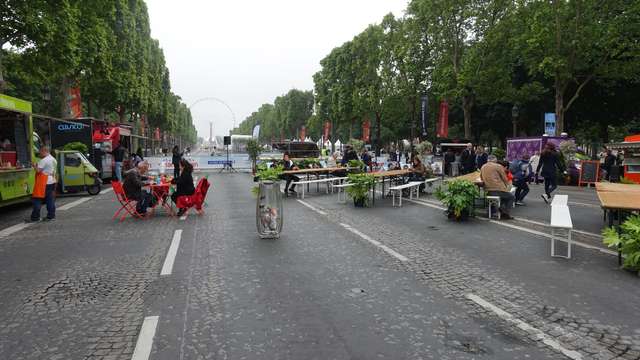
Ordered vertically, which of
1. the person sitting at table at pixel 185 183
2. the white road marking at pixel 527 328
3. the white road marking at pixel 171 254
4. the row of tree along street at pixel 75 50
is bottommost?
the white road marking at pixel 527 328

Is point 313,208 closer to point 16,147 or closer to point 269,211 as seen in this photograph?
point 269,211

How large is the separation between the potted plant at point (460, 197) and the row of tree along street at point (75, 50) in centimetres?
1506

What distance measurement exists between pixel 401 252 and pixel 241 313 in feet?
12.0

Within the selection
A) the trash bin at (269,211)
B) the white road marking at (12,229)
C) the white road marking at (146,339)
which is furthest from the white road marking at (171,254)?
the white road marking at (12,229)

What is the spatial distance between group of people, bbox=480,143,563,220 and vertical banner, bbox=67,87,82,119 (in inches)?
1045

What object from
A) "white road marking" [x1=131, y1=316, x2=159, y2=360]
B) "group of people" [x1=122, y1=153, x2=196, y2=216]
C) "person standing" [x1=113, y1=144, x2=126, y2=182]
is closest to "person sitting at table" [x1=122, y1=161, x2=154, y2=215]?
"group of people" [x1=122, y1=153, x2=196, y2=216]

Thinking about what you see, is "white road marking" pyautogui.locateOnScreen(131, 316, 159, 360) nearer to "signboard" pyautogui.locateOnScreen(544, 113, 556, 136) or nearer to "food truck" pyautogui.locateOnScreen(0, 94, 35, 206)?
"food truck" pyautogui.locateOnScreen(0, 94, 35, 206)

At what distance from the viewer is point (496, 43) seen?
111 feet

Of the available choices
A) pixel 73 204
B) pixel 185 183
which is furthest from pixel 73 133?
pixel 185 183

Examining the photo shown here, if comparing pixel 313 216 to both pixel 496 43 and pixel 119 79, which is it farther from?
pixel 119 79

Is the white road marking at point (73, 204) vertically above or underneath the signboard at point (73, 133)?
underneath

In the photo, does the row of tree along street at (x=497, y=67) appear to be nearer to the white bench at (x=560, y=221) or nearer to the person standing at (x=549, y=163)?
the person standing at (x=549, y=163)

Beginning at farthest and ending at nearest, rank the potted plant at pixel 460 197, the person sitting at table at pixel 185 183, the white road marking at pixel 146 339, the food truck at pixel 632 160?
the food truck at pixel 632 160 < the person sitting at table at pixel 185 183 < the potted plant at pixel 460 197 < the white road marking at pixel 146 339

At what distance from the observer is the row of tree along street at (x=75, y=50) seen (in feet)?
56.9
